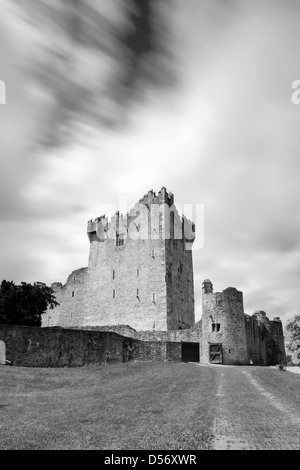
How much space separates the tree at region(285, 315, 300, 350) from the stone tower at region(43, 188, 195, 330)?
46.0ft

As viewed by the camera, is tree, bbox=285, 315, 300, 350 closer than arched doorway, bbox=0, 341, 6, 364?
No

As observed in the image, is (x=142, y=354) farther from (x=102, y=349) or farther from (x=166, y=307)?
(x=166, y=307)

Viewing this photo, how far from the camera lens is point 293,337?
143ft

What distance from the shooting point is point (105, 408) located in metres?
14.2

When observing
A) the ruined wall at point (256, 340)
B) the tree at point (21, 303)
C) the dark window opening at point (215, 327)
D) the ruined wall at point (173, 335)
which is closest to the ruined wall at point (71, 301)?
the tree at point (21, 303)

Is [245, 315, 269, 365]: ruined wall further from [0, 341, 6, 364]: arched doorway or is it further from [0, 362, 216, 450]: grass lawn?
[0, 341, 6, 364]: arched doorway

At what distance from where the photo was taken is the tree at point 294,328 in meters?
42.6

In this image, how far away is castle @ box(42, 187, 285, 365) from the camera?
38.1m

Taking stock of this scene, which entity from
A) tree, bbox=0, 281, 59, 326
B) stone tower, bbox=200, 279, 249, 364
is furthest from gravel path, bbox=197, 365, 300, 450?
tree, bbox=0, 281, 59, 326

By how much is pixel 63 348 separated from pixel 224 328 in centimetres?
1533

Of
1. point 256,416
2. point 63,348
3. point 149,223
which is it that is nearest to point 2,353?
point 63,348

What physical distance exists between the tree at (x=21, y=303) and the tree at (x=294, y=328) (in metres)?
28.0

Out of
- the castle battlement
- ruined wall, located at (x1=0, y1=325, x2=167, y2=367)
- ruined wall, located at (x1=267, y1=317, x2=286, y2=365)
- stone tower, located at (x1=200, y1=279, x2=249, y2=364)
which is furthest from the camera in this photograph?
the castle battlement

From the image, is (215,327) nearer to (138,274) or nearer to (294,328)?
(294,328)
